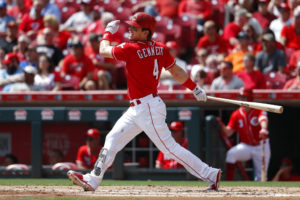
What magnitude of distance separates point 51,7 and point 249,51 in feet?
14.6

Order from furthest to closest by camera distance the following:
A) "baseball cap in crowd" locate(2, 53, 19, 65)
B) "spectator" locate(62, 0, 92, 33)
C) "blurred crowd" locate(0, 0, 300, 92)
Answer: "spectator" locate(62, 0, 92, 33) < "baseball cap in crowd" locate(2, 53, 19, 65) < "blurred crowd" locate(0, 0, 300, 92)

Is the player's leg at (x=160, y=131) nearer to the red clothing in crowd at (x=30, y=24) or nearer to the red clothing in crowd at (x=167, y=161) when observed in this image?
the red clothing in crowd at (x=167, y=161)

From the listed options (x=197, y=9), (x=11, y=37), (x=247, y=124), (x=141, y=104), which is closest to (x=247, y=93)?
(x=247, y=124)

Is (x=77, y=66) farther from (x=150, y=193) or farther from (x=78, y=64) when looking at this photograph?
(x=150, y=193)

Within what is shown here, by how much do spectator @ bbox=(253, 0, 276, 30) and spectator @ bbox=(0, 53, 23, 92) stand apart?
4177 mm

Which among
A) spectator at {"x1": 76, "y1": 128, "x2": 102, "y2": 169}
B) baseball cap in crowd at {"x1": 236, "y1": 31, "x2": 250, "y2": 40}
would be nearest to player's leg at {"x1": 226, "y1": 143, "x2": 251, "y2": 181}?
spectator at {"x1": 76, "y1": 128, "x2": 102, "y2": 169}

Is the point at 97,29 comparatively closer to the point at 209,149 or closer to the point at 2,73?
the point at 2,73

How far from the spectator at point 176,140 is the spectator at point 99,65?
165cm

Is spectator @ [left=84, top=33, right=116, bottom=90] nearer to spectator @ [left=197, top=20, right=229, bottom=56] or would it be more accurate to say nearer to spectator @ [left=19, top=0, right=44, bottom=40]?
spectator @ [left=197, top=20, right=229, bottom=56]

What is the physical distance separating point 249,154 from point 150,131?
3.50 metres

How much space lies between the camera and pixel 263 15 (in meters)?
12.1

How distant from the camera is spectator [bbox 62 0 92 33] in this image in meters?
12.9

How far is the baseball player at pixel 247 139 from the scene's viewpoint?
30.2ft

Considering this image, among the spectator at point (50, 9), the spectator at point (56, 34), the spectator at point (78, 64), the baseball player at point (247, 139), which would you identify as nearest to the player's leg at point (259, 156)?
the baseball player at point (247, 139)
